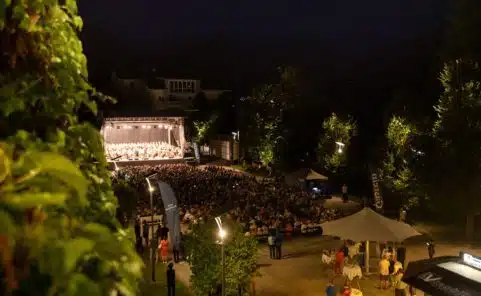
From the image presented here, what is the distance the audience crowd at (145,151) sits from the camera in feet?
158

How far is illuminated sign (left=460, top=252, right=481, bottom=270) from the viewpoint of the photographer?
945cm

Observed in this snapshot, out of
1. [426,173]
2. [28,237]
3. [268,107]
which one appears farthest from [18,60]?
[268,107]

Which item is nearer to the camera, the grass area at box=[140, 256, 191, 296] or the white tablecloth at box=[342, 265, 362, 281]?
the white tablecloth at box=[342, 265, 362, 281]

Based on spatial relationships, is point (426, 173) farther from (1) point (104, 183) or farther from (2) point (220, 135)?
(2) point (220, 135)

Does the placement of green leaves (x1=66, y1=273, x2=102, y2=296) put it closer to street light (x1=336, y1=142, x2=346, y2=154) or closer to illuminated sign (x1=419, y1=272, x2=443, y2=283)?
illuminated sign (x1=419, y1=272, x2=443, y2=283)

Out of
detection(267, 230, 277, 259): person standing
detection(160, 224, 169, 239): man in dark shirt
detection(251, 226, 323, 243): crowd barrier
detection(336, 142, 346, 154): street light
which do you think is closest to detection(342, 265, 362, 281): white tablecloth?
detection(267, 230, 277, 259): person standing

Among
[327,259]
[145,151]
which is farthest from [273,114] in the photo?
[327,259]

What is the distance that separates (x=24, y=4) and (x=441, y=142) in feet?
81.5

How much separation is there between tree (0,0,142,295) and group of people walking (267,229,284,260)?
52.8 ft

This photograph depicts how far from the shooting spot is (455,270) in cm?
957

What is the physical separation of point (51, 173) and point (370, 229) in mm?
14159

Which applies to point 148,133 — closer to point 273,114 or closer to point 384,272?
point 273,114

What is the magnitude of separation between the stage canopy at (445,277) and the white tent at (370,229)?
4.23 metres

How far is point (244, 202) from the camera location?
26.0 metres
